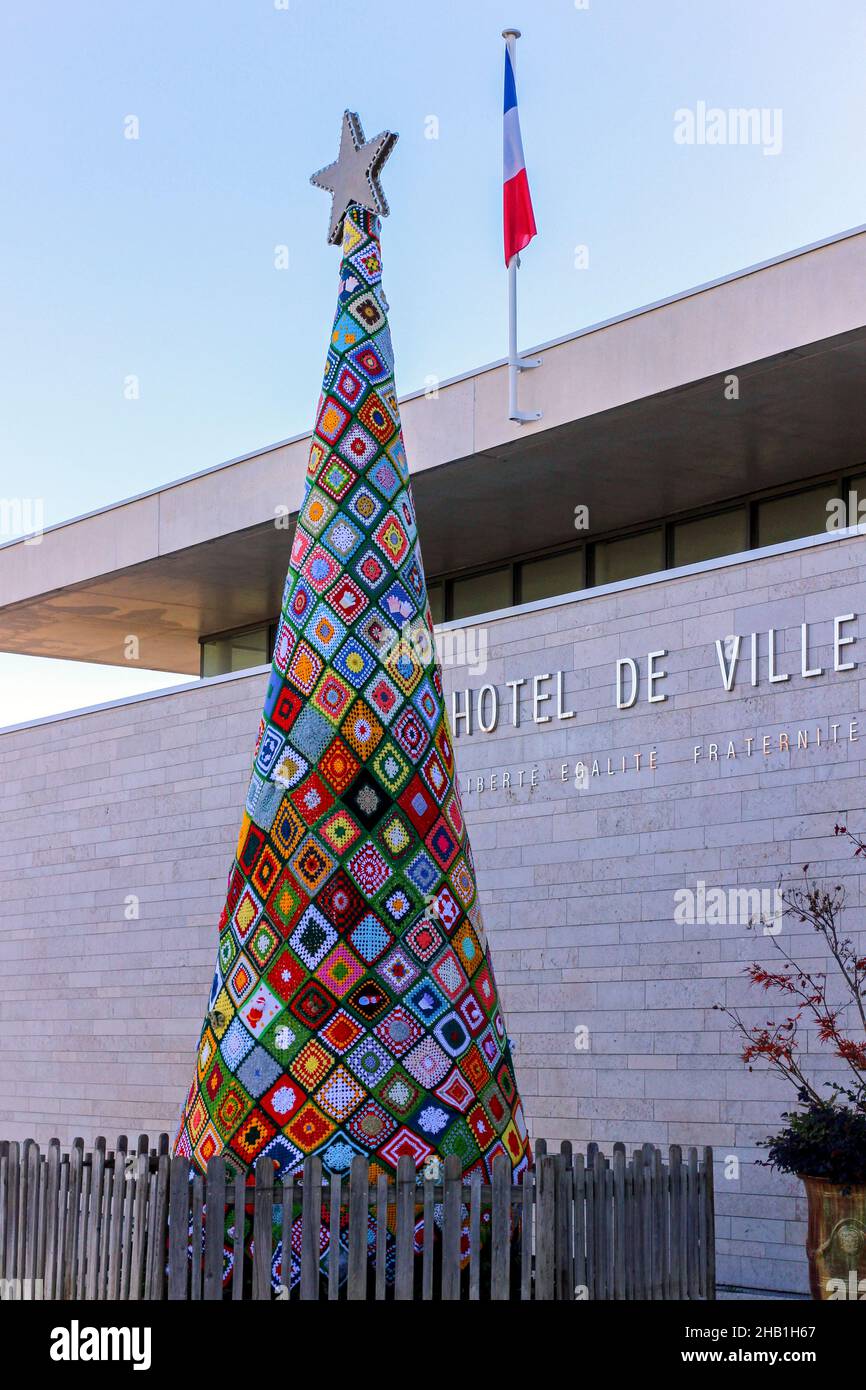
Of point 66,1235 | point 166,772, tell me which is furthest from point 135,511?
point 66,1235

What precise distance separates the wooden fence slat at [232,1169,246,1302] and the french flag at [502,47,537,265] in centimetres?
1055

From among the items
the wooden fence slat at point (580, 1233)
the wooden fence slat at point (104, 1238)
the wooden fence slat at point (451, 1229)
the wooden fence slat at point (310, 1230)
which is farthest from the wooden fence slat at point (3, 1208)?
the wooden fence slat at point (580, 1233)

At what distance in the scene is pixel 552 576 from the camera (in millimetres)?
18344

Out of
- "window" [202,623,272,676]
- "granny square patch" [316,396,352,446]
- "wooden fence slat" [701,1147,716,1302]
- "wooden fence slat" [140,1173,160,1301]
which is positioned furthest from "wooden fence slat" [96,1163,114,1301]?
"window" [202,623,272,676]

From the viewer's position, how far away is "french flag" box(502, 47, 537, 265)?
51.0 ft

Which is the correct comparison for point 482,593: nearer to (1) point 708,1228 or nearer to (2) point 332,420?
(1) point 708,1228

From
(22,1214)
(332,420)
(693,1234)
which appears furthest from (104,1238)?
(332,420)

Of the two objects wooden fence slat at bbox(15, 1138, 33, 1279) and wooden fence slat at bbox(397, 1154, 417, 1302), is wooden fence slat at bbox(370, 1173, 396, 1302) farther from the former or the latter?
wooden fence slat at bbox(15, 1138, 33, 1279)

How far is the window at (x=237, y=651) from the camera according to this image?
22234mm

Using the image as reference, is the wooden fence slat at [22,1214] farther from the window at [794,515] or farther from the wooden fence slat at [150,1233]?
the window at [794,515]

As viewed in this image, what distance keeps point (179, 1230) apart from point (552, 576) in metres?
11.9

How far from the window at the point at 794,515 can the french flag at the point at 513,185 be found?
11.0 ft
